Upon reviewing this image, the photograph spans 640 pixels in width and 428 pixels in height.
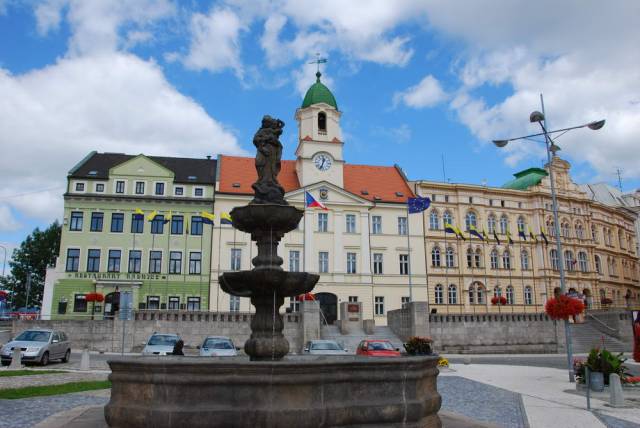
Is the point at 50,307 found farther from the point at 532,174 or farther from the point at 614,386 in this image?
the point at 532,174

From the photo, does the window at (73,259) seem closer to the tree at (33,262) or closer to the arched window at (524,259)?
the tree at (33,262)

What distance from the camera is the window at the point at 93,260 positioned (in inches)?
1753

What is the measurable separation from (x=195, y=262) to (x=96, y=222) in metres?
8.76

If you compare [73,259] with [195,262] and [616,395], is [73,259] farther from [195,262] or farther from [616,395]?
[616,395]

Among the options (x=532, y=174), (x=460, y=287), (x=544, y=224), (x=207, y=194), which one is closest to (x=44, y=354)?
(x=207, y=194)

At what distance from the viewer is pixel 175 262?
45844 mm

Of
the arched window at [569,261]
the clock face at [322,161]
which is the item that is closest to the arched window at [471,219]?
the arched window at [569,261]

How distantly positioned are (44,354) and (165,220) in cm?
2082

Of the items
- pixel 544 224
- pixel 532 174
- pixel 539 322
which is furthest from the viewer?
pixel 532 174

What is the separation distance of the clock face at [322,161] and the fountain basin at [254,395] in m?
42.7

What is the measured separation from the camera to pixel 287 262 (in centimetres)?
4719

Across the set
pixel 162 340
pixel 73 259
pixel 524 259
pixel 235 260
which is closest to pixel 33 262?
pixel 73 259

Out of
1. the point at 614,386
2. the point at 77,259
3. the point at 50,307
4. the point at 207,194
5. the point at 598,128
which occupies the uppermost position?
the point at 207,194

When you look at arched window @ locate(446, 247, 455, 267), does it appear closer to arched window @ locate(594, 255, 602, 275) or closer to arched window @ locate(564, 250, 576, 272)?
arched window @ locate(564, 250, 576, 272)
